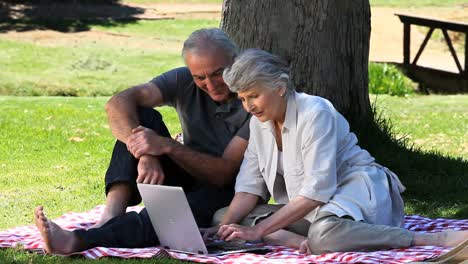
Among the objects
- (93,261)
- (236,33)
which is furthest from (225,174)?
(236,33)

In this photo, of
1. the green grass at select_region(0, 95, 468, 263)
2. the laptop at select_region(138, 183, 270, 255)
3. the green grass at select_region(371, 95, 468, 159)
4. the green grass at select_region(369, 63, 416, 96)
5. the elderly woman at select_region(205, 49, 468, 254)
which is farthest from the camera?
the green grass at select_region(369, 63, 416, 96)

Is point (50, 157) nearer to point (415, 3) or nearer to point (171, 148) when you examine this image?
point (171, 148)

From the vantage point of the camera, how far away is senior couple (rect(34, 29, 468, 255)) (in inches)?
178

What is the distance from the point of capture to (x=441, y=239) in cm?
457

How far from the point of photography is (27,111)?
→ 1016 centimetres

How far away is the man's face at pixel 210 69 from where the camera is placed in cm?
482

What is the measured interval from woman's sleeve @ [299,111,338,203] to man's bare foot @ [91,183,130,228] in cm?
95

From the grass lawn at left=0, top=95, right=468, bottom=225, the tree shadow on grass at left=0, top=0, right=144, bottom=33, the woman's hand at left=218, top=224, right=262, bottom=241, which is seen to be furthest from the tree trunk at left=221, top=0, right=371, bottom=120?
the tree shadow on grass at left=0, top=0, right=144, bottom=33

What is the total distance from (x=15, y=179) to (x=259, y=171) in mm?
2924

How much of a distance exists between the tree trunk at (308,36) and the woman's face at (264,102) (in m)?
2.25

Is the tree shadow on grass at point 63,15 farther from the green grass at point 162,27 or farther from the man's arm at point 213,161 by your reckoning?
the man's arm at point 213,161

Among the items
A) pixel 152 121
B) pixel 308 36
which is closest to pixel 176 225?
pixel 152 121

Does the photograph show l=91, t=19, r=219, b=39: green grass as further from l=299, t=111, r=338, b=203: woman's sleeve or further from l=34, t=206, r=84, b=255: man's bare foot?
l=299, t=111, r=338, b=203: woman's sleeve

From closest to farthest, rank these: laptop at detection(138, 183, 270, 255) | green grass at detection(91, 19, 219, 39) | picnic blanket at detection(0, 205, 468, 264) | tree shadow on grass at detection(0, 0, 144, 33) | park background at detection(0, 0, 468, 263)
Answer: picnic blanket at detection(0, 205, 468, 264)
laptop at detection(138, 183, 270, 255)
park background at detection(0, 0, 468, 263)
green grass at detection(91, 19, 219, 39)
tree shadow on grass at detection(0, 0, 144, 33)
